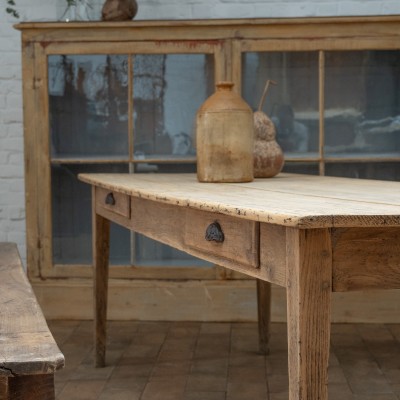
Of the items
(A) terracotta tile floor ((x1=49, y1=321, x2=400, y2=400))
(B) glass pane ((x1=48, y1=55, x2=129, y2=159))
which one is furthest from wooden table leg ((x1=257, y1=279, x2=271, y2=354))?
(B) glass pane ((x1=48, y1=55, x2=129, y2=159))

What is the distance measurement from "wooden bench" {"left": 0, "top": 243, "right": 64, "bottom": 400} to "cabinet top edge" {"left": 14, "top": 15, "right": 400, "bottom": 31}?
2236mm

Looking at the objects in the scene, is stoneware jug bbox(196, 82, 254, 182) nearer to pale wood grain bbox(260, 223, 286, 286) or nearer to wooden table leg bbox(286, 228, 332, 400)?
pale wood grain bbox(260, 223, 286, 286)

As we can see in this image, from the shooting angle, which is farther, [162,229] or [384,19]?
[384,19]

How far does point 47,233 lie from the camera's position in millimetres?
3938

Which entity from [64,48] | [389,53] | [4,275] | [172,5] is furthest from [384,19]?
[4,275]

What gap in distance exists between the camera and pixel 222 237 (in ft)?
6.13

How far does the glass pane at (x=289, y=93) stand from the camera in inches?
152

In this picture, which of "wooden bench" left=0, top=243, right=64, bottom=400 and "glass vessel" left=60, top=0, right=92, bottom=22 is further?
"glass vessel" left=60, top=0, right=92, bottom=22

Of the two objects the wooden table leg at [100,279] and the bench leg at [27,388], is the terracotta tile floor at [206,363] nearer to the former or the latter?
the wooden table leg at [100,279]

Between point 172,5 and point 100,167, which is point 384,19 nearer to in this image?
point 172,5

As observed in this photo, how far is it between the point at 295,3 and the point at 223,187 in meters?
2.10

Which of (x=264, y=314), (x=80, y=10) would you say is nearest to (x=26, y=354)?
(x=264, y=314)

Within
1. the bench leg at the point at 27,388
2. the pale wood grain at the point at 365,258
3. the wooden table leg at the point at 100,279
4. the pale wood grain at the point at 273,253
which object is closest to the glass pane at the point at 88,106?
the wooden table leg at the point at 100,279

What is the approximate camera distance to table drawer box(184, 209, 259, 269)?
1.73 metres
